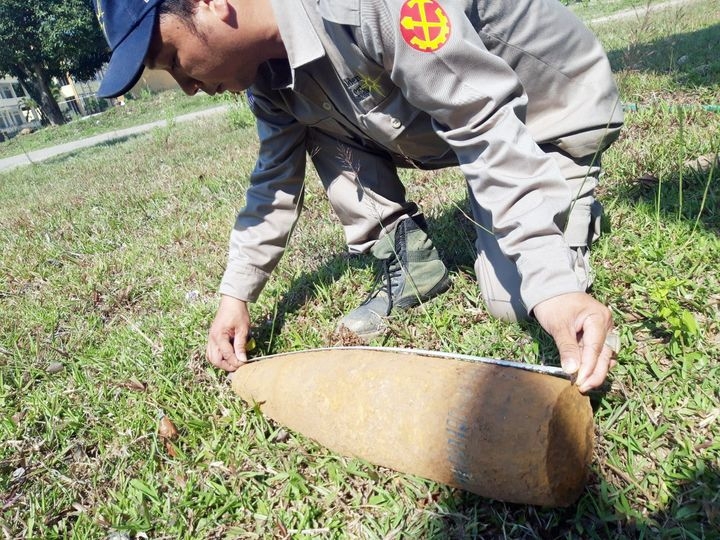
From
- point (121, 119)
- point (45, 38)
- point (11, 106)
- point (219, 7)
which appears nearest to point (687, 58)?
point (219, 7)

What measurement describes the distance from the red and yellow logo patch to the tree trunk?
107 feet

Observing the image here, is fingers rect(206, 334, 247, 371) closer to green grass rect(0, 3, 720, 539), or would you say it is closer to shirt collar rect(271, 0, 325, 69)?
green grass rect(0, 3, 720, 539)

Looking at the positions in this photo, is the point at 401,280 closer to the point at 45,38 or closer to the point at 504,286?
the point at 504,286

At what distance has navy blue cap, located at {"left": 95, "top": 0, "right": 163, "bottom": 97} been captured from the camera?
152 cm

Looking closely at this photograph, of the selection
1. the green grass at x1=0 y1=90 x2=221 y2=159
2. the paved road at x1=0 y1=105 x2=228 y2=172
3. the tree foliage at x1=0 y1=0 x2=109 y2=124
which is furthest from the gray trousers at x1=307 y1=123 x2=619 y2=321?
the tree foliage at x1=0 y1=0 x2=109 y2=124

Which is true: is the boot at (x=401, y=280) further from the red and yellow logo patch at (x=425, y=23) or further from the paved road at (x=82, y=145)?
the paved road at (x=82, y=145)

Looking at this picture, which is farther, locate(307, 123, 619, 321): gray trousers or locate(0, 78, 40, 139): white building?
locate(0, 78, 40, 139): white building

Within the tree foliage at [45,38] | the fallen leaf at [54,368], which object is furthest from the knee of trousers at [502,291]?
the tree foliage at [45,38]

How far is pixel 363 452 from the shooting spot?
144 centimetres

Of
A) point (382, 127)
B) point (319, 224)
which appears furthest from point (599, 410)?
point (319, 224)

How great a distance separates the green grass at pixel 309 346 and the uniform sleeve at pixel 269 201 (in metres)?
0.25

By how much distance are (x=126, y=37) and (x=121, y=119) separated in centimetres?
2050

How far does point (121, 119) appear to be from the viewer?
1998cm

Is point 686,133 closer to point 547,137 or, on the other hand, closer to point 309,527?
point 547,137
